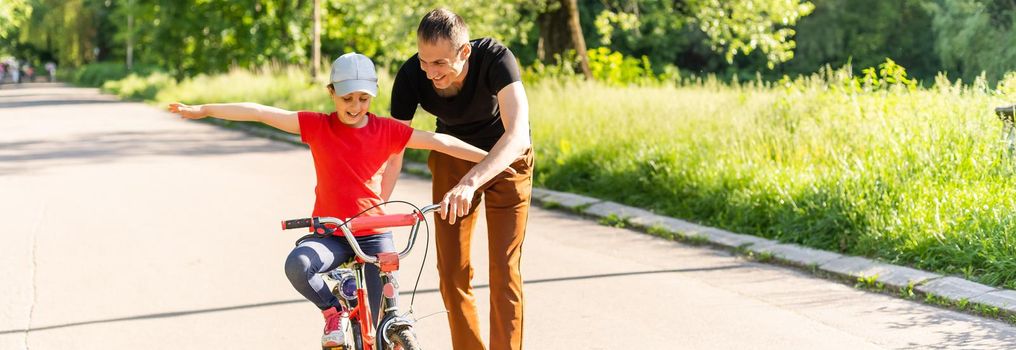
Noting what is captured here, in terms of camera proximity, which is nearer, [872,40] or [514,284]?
[514,284]

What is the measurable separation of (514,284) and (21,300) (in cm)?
376

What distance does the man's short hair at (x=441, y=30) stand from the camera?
12.9ft

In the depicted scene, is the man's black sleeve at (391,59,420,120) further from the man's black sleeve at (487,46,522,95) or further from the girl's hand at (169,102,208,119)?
the girl's hand at (169,102,208,119)

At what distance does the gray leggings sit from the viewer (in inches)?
159

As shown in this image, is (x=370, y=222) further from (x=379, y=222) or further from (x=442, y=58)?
(x=442, y=58)

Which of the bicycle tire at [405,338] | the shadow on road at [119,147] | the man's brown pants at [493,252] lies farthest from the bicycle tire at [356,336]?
the shadow on road at [119,147]

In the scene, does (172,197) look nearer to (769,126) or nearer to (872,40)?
(769,126)

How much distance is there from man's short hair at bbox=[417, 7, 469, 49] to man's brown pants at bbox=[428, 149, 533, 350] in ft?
1.99

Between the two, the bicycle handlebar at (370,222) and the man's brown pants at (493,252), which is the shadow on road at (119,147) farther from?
the bicycle handlebar at (370,222)

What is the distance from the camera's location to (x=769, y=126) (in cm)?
1100

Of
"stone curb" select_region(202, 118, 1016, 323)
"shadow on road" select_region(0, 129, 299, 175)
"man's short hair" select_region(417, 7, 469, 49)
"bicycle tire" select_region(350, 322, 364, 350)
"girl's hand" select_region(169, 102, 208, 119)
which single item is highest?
"man's short hair" select_region(417, 7, 469, 49)

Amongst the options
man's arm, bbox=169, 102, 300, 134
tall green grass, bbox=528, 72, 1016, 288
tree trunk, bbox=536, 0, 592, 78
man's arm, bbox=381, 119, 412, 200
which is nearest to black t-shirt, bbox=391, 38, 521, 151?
man's arm, bbox=381, 119, 412, 200

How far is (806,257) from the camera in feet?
25.1

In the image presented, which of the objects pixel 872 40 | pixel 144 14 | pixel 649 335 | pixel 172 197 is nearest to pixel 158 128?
pixel 172 197
